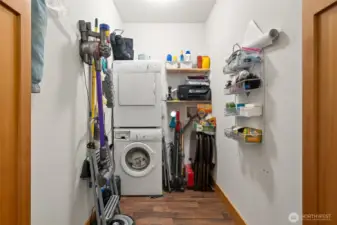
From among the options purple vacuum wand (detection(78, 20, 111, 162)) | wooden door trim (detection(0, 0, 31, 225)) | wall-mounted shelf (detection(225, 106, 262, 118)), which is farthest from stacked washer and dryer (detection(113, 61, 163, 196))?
wooden door trim (detection(0, 0, 31, 225))

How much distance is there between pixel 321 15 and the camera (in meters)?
0.91

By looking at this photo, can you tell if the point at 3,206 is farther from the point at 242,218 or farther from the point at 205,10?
the point at 205,10

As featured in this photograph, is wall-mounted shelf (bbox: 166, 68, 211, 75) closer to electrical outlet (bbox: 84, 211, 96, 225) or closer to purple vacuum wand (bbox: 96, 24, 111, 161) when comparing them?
purple vacuum wand (bbox: 96, 24, 111, 161)

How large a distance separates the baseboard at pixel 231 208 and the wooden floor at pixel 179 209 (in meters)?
0.06

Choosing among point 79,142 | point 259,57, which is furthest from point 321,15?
point 79,142

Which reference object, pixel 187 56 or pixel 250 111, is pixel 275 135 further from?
pixel 187 56

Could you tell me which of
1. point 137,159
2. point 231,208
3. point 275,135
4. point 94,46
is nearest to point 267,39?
point 275,135

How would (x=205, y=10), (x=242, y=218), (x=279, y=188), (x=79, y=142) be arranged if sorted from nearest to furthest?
(x=279, y=188) → (x=79, y=142) → (x=242, y=218) → (x=205, y=10)

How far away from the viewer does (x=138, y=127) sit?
133 inches

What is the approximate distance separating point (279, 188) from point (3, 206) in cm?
153

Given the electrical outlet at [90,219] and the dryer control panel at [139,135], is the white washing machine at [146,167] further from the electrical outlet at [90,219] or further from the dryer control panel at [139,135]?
the electrical outlet at [90,219]

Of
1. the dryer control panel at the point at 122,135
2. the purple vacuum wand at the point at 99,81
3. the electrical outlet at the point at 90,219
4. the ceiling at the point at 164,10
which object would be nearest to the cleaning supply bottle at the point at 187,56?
the ceiling at the point at 164,10

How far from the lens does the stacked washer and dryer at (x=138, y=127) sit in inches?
128

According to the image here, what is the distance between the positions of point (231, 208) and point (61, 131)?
1.99 metres
